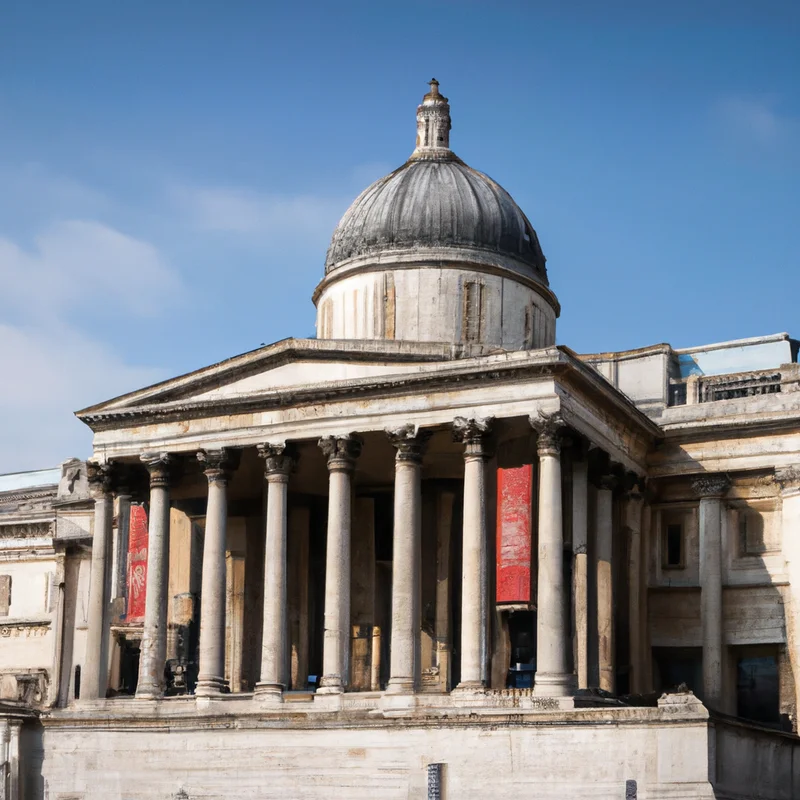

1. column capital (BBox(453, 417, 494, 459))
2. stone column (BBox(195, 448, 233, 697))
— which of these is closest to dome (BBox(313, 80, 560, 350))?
column capital (BBox(453, 417, 494, 459))

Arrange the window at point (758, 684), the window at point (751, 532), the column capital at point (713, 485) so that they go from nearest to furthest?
the window at point (758, 684), the window at point (751, 532), the column capital at point (713, 485)

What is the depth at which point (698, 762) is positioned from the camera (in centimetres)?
3225

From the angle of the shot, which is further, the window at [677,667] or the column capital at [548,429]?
the window at [677,667]

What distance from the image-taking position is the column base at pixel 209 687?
3981 cm

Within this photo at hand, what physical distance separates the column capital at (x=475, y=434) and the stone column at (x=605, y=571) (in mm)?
4806

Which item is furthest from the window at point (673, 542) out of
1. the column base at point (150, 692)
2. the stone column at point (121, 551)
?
the stone column at point (121, 551)

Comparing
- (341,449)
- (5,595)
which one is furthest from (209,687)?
(5,595)

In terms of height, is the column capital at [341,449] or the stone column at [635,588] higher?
the column capital at [341,449]

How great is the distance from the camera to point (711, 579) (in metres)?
42.8

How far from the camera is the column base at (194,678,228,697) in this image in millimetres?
39812

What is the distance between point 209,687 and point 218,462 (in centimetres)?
600

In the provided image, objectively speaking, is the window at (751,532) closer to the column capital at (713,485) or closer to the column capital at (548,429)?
the column capital at (713,485)

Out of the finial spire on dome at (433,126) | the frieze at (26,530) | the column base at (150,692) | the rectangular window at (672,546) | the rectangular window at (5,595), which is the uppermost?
the finial spire on dome at (433,126)

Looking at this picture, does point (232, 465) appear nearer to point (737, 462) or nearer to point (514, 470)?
point (514, 470)
